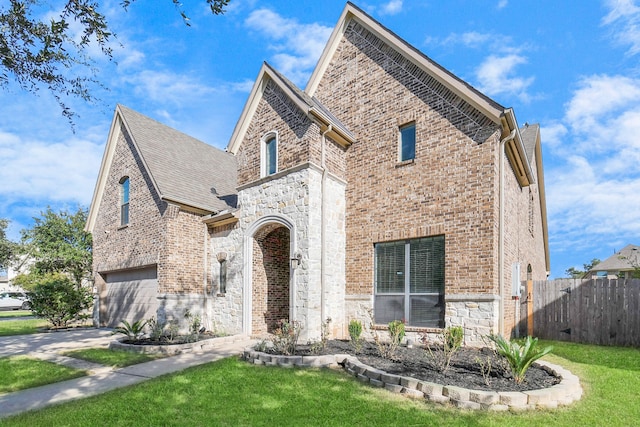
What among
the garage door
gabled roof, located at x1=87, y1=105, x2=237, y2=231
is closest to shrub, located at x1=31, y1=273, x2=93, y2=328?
the garage door

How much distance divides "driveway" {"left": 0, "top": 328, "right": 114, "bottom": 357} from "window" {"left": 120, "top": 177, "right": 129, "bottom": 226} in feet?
14.9

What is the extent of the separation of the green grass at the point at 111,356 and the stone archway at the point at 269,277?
3.47 meters

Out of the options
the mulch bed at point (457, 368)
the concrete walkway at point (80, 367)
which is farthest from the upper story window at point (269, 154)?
the mulch bed at point (457, 368)

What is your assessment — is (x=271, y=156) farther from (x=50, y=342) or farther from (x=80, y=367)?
(x=50, y=342)

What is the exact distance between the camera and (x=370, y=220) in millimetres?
10695

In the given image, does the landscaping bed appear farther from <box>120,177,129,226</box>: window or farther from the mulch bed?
<box>120,177,129,226</box>: window

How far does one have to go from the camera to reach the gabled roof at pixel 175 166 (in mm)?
13586

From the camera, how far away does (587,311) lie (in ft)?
33.8

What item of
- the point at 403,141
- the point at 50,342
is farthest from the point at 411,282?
the point at 50,342

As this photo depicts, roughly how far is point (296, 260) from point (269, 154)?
3722mm

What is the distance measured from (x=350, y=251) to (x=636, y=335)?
7.59 meters

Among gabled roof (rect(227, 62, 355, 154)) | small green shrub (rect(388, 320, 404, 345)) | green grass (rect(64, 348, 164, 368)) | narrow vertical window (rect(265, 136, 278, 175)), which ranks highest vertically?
gabled roof (rect(227, 62, 355, 154))

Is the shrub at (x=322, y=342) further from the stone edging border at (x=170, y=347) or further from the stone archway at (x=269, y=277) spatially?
the stone edging border at (x=170, y=347)

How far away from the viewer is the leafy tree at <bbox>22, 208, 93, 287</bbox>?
81.9 ft
